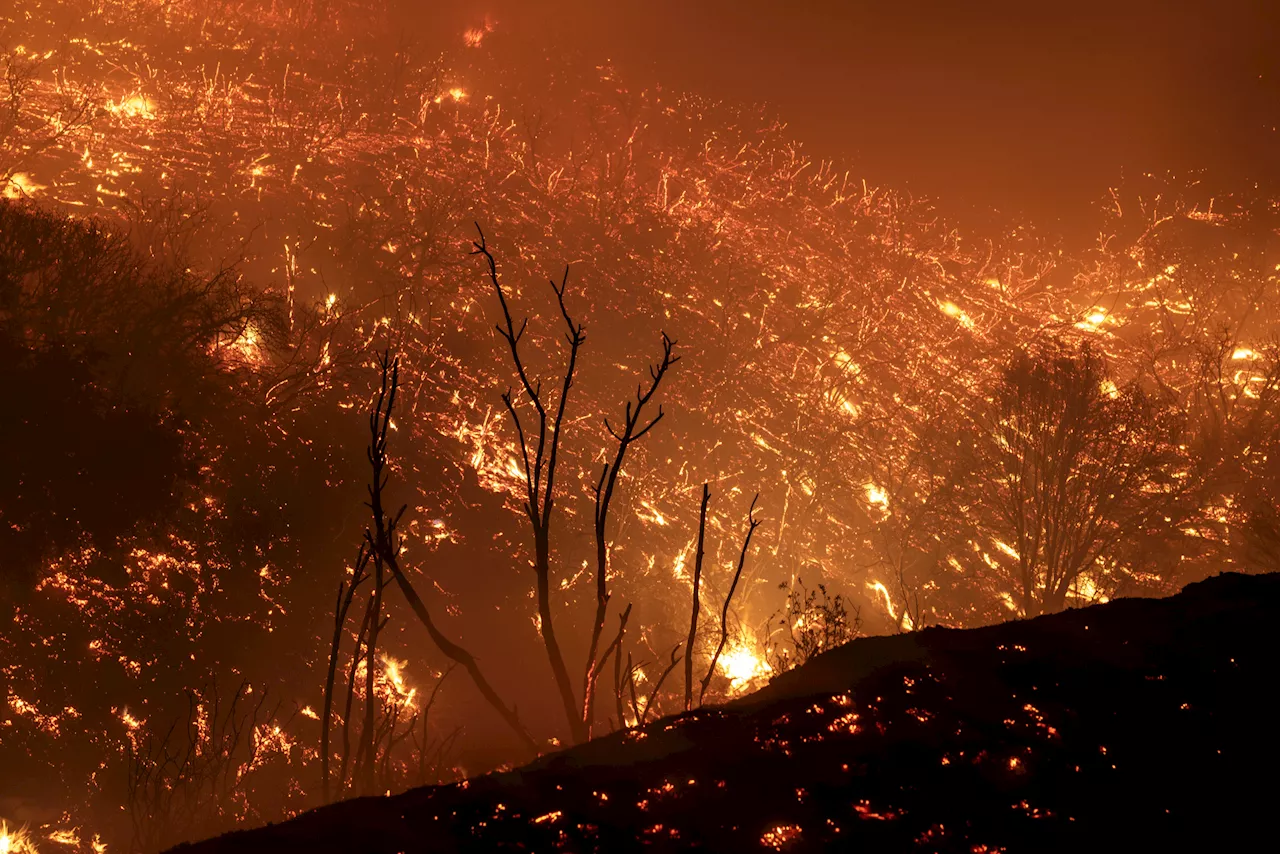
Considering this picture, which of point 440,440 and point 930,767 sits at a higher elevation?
point 440,440

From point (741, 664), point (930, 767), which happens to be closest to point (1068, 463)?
point (741, 664)

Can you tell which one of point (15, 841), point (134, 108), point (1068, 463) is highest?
point (134, 108)

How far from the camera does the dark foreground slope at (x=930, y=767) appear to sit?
2.42 meters

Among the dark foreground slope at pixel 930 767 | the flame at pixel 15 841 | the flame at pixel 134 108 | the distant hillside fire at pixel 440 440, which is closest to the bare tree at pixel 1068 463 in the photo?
the distant hillside fire at pixel 440 440

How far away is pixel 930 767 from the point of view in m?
2.69

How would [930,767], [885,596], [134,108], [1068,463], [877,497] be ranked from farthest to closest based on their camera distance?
[877,497] → [885,596] → [134,108] → [1068,463] → [930,767]

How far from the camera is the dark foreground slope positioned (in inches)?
95.3

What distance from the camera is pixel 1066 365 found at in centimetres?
4031

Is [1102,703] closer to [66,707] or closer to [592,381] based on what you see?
[66,707]

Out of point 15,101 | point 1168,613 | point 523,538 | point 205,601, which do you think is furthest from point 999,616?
point 15,101

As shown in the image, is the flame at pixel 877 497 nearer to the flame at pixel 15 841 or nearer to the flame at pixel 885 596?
the flame at pixel 885 596

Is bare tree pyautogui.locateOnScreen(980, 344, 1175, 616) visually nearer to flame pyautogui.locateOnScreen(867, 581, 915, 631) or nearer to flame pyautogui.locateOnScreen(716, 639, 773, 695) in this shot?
flame pyautogui.locateOnScreen(867, 581, 915, 631)

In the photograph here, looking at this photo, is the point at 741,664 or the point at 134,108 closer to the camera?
the point at 741,664

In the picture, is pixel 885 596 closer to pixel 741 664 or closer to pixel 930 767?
pixel 741 664
